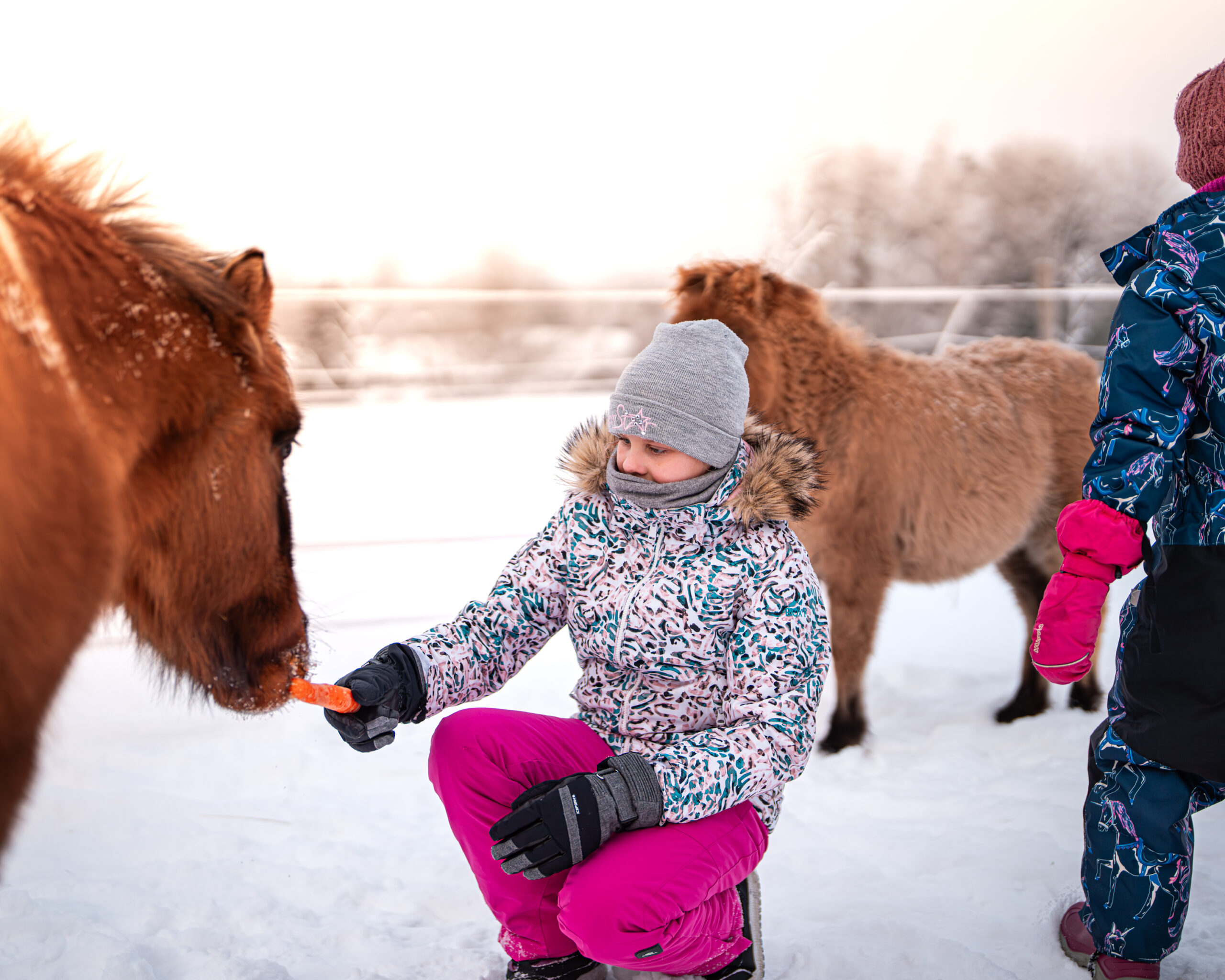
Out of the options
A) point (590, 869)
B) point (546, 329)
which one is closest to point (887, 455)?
point (590, 869)

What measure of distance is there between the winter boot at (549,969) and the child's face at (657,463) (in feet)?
2.45

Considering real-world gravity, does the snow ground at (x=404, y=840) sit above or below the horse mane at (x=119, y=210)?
below

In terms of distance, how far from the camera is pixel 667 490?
1270 millimetres

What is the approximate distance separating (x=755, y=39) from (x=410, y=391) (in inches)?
94.1

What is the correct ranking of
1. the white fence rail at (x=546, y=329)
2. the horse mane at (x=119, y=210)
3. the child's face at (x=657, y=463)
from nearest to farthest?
the horse mane at (x=119, y=210)
the child's face at (x=657, y=463)
the white fence rail at (x=546, y=329)

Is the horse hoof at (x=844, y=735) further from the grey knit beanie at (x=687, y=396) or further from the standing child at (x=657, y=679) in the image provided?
the grey knit beanie at (x=687, y=396)

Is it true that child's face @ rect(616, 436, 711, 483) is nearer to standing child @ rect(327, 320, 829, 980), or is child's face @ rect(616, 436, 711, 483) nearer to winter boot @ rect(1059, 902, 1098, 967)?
standing child @ rect(327, 320, 829, 980)

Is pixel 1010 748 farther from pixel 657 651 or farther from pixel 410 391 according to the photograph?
pixel 410 391

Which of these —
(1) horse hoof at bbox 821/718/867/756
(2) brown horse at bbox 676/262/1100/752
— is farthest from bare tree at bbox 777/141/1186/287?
(1) horse hoof at bbox 821/718/867/756

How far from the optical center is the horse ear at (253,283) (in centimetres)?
109

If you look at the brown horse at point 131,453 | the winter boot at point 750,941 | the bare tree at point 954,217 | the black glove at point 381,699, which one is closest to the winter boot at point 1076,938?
the winter boot at point 750,941

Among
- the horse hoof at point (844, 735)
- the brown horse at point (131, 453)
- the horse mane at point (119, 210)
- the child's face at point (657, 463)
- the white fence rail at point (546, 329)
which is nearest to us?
the brown horse at point (131, 453)

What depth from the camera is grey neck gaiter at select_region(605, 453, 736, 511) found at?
1.27m

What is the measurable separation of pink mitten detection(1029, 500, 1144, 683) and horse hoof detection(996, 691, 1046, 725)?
167 cm
